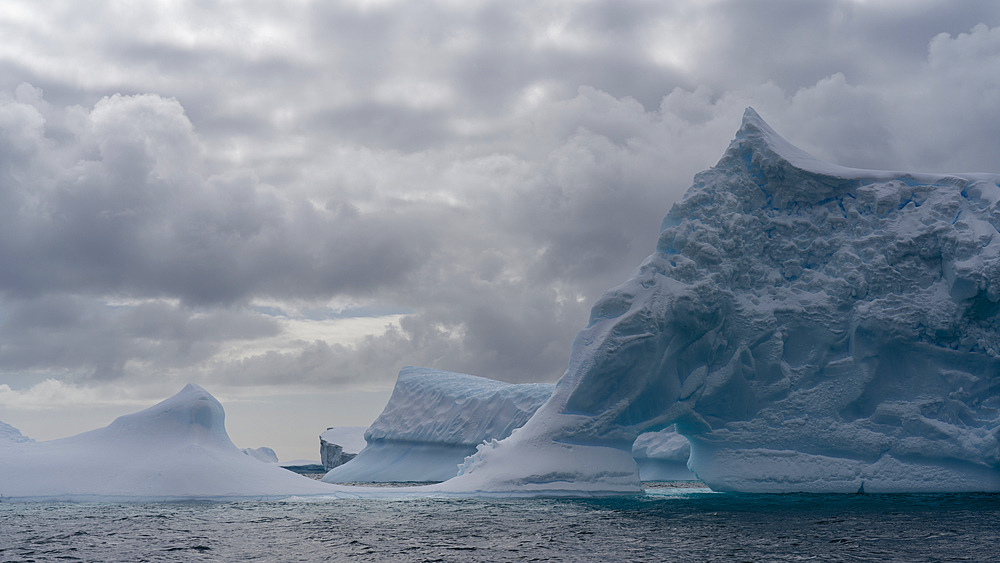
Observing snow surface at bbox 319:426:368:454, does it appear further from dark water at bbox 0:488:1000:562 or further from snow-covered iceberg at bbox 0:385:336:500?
dark water at bbox 0:488:1000:562

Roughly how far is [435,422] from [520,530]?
82.6 feet

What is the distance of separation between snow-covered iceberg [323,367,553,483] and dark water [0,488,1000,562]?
15440 millimetres

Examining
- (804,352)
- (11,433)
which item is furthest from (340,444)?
(804,352)

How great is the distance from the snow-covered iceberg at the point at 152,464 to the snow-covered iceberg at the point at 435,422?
1493 centimetres

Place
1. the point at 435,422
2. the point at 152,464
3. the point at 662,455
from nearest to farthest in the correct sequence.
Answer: the point at 152,464
the point at 662,455
the point at 435,422

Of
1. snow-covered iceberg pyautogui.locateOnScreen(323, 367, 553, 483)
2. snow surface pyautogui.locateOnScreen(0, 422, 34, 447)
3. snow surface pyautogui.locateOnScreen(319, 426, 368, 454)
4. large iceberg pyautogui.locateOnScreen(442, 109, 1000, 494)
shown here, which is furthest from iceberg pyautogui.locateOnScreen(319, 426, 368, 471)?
large iceberg pyautogui.locateOnScreen(442, 109, 1000, 494)

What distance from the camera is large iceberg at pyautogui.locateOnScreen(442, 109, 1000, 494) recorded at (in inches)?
840

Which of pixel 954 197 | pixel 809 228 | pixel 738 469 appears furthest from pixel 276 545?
pixel 954 197

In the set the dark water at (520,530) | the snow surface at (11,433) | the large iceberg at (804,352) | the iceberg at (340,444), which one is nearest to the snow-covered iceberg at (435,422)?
the iceberg at (340,444)

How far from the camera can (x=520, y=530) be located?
558 inches

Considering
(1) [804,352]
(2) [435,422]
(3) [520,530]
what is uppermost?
(1) [804,352]

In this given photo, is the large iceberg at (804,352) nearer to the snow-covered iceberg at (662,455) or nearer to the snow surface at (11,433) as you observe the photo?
the snow-covered iceberg at (662,455)

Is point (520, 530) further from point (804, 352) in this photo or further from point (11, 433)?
point (11, 433)

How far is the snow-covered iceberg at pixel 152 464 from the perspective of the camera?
65.9 ft
